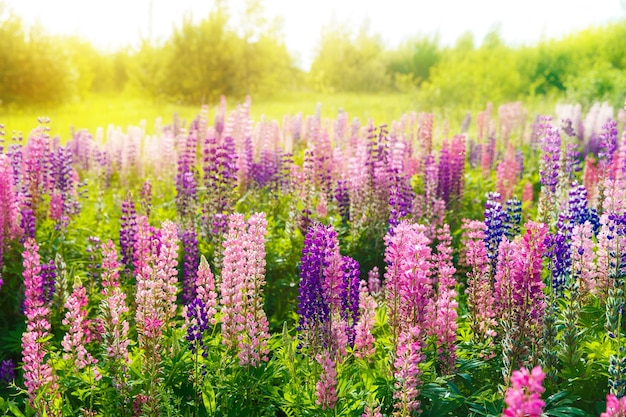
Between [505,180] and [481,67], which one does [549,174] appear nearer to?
[505,180]

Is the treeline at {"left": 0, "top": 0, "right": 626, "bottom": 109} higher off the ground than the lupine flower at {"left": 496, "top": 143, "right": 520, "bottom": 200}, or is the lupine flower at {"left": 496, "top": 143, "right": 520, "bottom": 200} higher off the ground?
the treeline at {"left": 0, "top": 0, "right": 626, "bottom": 109}

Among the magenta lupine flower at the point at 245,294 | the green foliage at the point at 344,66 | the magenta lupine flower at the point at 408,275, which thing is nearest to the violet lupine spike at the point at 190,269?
the magenta lupine flower at the point at 245,294

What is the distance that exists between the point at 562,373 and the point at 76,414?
3.27 meters

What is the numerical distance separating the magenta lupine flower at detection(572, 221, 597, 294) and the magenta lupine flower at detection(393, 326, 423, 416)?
161 cm

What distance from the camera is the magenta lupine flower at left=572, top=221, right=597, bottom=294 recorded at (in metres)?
4.75

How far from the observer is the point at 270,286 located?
6.64 m

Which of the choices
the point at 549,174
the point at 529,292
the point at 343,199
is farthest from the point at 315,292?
the point at 343,199

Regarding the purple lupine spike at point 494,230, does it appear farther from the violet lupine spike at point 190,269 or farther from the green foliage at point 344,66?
the green foliage at point 344,66

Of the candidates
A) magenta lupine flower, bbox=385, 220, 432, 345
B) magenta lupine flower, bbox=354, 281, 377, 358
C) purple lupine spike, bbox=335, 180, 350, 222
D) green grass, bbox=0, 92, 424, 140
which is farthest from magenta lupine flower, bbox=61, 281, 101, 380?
green grass, bbox=0, 92, 424, 140

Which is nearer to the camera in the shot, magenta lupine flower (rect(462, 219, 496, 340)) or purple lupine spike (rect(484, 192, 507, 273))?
magenta lupine flower (rect(462, 219, 496, 340))

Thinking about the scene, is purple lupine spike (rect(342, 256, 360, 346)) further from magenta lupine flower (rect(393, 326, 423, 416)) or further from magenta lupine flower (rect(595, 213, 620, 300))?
magenta lupine flower (rect(595, 213, 620, 300))

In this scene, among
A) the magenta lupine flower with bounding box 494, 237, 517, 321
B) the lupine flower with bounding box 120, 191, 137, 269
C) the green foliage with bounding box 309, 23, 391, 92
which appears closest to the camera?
the magenta lupine flower with bounding box 494, 237, 517, 321

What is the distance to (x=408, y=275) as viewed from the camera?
3.77m

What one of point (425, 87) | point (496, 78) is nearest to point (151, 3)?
point (425, 87)
